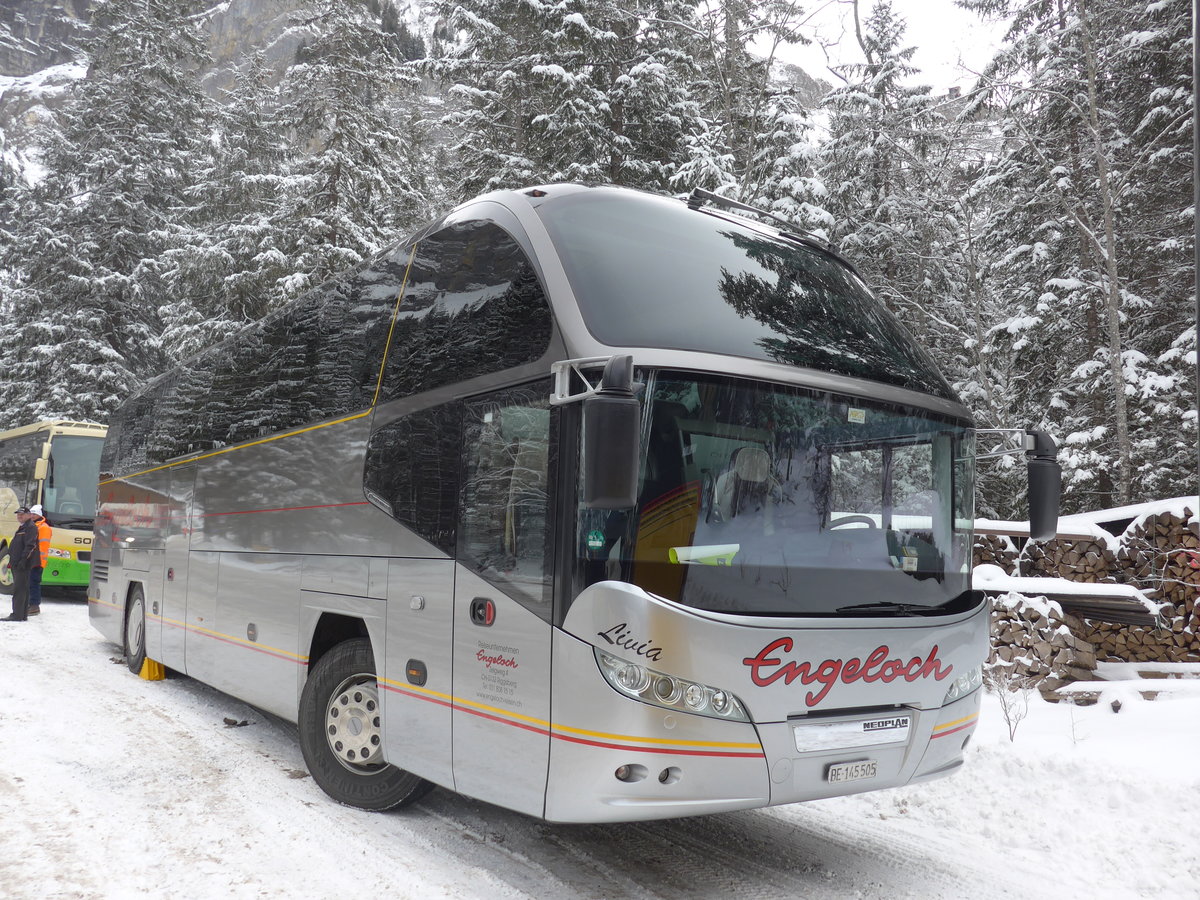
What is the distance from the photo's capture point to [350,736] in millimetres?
5785

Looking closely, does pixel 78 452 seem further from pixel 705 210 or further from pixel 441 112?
pixel 705 210

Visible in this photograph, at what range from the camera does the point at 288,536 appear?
670 cm

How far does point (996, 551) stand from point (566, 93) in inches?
498

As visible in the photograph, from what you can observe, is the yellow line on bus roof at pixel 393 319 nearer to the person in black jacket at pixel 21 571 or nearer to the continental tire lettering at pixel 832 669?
the continental tire lettering at pixel 832 669

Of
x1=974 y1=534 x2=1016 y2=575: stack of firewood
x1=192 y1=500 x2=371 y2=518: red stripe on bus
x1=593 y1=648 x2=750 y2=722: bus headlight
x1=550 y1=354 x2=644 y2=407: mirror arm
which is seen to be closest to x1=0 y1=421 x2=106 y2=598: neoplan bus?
x1=192 y1=500 x2=371 y2=518: red stripe on bus

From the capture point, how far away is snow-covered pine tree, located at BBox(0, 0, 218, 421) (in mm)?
Result: 29688

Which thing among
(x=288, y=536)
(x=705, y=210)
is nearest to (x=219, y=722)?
(x=288, y=536)

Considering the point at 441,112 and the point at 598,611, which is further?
the point at 441,112

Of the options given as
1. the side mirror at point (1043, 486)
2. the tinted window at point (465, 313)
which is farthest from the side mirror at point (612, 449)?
the side mirror at point (1043, 486)

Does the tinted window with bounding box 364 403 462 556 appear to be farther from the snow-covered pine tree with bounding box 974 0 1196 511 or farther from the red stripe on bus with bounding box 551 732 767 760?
the snow-covered pine tree with bounding box 974 0 1196 511

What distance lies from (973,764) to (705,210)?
420 centimetres

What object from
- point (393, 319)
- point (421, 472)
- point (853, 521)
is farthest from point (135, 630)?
point (853, 521)

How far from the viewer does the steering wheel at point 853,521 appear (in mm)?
4375

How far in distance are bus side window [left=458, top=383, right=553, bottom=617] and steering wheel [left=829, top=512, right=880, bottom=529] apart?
4.46ft
